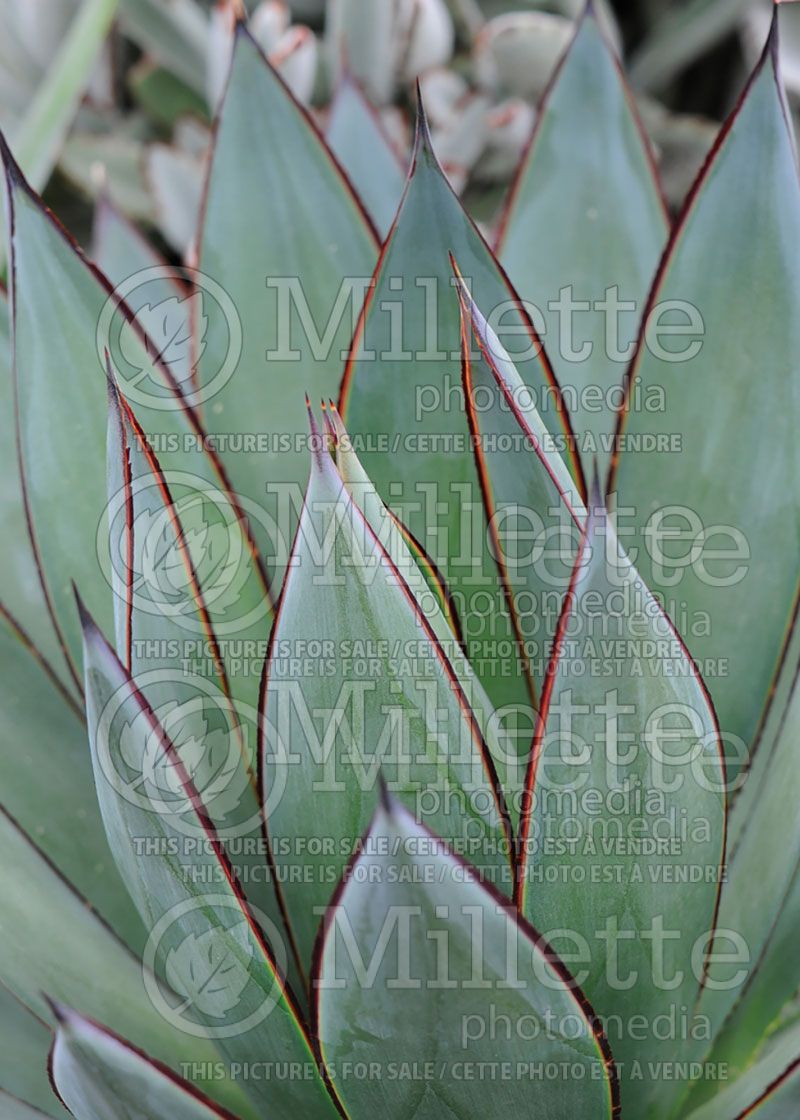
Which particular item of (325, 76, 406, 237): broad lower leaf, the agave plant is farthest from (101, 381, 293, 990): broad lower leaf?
(325, 76, 406, 237): broad lower leaf

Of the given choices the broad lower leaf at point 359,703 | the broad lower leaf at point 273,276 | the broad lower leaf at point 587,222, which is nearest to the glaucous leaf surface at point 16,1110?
the broad lower leaf at point 359,703

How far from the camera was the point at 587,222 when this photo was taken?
2.21 feet

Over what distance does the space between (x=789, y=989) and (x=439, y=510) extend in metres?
0.26

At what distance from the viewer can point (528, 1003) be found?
41 centimetres

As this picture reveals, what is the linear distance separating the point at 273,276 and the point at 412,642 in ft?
1.00

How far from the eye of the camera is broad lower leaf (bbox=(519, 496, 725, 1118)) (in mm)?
401

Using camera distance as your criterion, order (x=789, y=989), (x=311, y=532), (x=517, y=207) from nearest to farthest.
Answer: (x=311, y=532) < (x=789, y=989) < (x=517, y=207)

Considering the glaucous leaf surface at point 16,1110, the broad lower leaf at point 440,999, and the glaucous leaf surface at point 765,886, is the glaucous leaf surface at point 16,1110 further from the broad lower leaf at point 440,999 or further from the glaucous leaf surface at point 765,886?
the glaucous leaf surface at point 765,886

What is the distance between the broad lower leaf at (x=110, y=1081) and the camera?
399 millimetres

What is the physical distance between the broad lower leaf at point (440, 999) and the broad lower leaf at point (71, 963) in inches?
5.0

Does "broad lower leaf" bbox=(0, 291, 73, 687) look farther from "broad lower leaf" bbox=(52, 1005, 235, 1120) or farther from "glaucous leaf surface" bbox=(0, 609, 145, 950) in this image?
"broad lower leaf" bbox=(52, 1005, 235, 1120)

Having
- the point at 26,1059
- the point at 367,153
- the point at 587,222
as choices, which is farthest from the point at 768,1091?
the point at 367,153

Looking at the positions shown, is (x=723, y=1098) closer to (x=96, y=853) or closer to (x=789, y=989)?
(x=789, y=989)

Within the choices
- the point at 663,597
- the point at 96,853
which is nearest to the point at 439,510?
the point at 663,597
